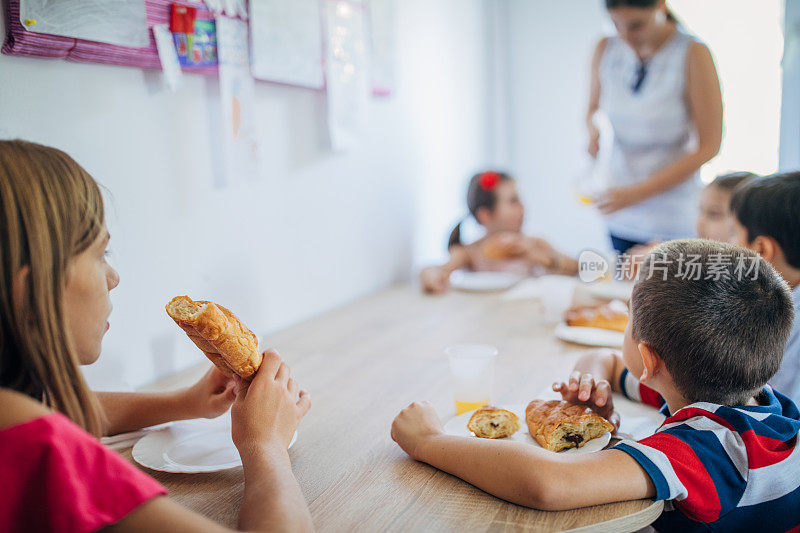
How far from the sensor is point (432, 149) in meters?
2.58

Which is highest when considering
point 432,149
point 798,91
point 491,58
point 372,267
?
point 491,58

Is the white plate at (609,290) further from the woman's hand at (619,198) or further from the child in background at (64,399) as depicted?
the child in background at (64,399)

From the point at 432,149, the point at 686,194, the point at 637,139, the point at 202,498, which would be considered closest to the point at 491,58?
the point at 432,149

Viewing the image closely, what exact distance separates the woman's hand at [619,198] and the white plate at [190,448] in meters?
1.48

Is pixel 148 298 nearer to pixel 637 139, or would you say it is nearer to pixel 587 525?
pixel 587 525

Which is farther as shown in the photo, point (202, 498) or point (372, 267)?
point (372, 267)

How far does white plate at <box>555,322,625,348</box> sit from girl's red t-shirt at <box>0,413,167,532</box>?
44.0 inches

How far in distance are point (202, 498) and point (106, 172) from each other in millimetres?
708

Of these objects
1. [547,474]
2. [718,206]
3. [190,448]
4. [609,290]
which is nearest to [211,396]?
[190,448]

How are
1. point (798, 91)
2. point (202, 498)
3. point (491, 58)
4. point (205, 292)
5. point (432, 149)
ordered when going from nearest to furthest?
point (202, 498), point (205, 292), point (798, 91), point (432, 149), point (491, 58)

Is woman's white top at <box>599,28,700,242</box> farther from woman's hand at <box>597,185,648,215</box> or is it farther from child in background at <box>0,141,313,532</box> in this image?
child in background at <box>0,141,313,532</box>

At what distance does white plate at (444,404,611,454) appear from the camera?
938 millimetres

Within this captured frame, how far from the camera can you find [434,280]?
2174 millimetres

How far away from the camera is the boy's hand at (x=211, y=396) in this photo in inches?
41.8
